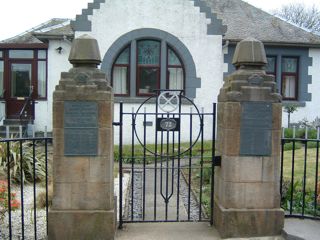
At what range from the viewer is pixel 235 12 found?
711 inches

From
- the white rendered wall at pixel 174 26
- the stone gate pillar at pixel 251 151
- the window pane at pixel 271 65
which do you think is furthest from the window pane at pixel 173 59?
the stone gate pillar at pixel 251 151

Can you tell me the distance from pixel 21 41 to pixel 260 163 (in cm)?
1508

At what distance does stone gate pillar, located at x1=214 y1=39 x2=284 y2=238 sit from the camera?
4910 millimetres

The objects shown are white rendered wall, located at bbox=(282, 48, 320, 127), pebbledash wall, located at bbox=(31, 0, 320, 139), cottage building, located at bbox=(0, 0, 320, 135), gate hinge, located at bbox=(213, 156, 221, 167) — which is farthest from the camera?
white rendered wall, located at bbox=(282, 48, 320, 127)

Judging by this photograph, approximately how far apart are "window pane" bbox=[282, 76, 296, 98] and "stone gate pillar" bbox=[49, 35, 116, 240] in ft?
43.6

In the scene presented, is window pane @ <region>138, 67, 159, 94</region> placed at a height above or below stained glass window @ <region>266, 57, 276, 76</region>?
below

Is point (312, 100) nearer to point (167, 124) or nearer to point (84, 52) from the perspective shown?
point (167, 124)

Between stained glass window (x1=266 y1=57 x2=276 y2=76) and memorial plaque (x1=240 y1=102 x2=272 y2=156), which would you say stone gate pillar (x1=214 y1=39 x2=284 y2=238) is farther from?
stained glass window (x1=266 y1=57 x2=276 y2=76)

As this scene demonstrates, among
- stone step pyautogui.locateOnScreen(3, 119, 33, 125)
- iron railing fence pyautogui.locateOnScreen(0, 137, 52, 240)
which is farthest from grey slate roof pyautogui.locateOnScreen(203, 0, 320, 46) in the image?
iron railing fence pyautogui.locateOnScreen(0, 137, 52, 240)

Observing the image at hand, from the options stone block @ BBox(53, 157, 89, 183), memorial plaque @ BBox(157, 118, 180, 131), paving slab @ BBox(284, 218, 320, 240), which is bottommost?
paving slab @ BBox(284, 218, 320, 240)

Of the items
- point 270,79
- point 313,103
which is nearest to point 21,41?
point 313,103

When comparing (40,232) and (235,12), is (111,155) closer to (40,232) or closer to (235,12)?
(40,232)

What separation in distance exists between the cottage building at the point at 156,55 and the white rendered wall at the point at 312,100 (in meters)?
0.04

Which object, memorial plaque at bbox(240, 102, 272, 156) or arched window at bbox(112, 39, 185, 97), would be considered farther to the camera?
arched window at bbox(112, 39, 185, 97)
